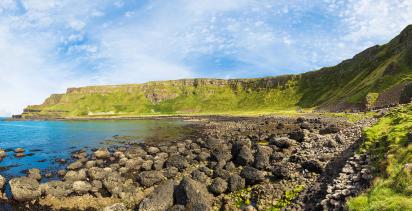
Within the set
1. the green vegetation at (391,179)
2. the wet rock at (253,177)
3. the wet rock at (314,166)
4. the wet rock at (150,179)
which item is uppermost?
the green vegetation at (391,179)

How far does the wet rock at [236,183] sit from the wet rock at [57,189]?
17.2m

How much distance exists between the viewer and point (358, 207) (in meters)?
14.9

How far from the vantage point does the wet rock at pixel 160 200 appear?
24014mm

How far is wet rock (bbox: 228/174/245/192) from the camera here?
90.5 ft

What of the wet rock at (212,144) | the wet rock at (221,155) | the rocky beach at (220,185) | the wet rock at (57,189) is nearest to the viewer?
the rocky beach at (220,185)

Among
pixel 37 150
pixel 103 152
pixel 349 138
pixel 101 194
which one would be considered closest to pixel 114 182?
pixel 101 194

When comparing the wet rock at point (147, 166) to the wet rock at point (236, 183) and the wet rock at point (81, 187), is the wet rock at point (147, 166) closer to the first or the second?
the wet rock at point (81, 187)

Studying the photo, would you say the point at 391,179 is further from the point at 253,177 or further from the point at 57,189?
the point at 57,189

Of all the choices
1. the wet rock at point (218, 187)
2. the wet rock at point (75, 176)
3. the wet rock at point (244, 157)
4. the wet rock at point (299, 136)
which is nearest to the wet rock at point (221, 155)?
the wet rock at point (244, 157)

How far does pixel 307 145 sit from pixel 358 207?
27.2 metres

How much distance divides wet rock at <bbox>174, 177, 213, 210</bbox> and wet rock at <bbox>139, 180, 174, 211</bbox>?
0.69 m

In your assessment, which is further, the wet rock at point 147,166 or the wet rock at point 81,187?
the wet rock at point 147,166

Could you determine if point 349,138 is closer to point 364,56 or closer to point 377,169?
point 377,169

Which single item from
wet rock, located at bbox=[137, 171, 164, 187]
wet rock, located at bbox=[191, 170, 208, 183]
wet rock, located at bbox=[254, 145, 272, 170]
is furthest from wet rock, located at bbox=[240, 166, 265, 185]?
wet rock, located at bbox=[137, 171, 164, 187]
